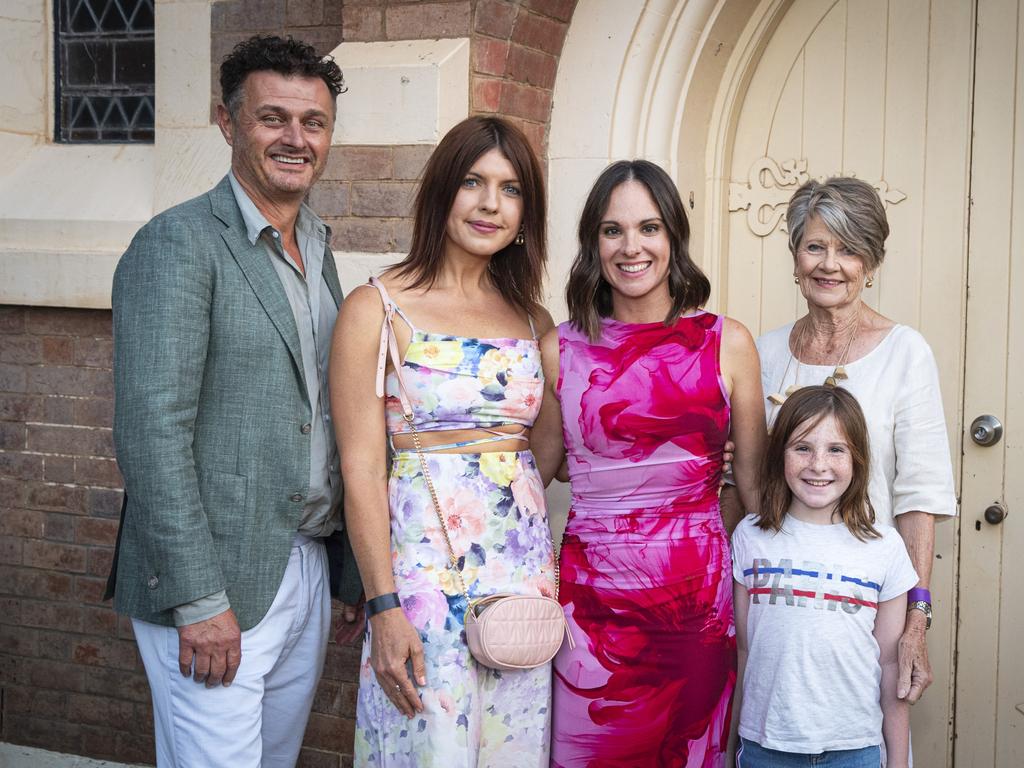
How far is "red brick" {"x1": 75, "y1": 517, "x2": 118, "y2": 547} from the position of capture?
174 inches

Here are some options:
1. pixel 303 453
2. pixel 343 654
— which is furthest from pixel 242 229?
pixel 343 654

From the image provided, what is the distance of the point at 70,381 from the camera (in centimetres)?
446

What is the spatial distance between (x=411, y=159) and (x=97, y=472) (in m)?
1.80

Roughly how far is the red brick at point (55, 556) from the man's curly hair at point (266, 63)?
2.41m

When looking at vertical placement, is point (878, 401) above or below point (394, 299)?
below

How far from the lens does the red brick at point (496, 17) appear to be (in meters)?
3.64

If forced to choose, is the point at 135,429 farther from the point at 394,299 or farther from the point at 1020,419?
the point at 1020,419

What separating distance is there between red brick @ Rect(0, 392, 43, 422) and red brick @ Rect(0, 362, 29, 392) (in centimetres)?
3

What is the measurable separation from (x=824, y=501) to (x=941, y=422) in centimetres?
36

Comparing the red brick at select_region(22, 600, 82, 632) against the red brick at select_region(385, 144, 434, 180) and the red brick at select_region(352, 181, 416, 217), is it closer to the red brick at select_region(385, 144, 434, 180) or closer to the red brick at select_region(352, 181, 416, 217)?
the red brick at select_region(352, 181, 416, 217)

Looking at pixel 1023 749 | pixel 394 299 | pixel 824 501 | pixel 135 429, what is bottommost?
pixel 1023 749

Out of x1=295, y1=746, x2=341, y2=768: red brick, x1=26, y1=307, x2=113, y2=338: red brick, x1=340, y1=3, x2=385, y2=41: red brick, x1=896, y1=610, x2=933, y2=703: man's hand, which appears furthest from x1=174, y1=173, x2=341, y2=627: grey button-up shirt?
x1=26, y1=307, x2=113, y2=338: red brick

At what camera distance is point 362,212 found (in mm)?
3748

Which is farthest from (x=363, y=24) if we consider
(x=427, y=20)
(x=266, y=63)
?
(x=266, y=63)
